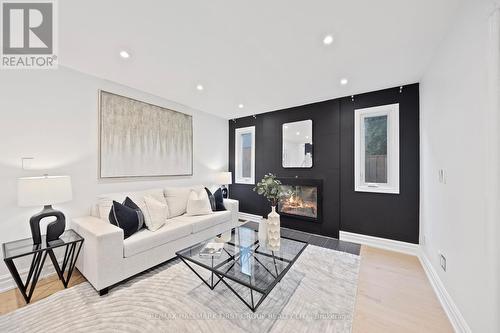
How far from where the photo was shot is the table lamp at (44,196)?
1710mm

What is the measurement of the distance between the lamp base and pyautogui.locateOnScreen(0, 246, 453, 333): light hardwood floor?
54 centimetres

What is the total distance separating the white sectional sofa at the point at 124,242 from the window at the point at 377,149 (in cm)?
266

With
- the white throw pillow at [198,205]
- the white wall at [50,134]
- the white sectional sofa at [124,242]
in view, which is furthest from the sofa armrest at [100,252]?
the white throw pillow at [198,205]

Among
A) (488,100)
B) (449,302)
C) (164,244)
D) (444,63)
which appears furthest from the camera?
(164,244)

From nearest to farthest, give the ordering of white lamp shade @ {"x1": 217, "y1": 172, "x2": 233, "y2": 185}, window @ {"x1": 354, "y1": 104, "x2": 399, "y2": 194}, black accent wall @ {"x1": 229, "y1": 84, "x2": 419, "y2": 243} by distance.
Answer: black accent wall @ {"x1": 229, "y1": 84, "x2": 419, "y2": 243} → window @ {"x1": 354, "y1": 104, "x2": 399, "y2": 194} → white lamp shade @ {"x1": 217, "y1": 172, "x2": 233, "y2": 185}

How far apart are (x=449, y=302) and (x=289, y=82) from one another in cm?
292


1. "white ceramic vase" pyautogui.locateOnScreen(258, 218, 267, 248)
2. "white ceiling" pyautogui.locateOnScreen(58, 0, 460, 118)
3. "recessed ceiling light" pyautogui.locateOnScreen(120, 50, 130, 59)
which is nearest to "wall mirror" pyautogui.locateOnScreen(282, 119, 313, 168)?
"white ceiling" pyautogui.locateOnScreen(58, 0, 460, 118)

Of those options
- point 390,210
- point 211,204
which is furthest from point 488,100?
point 211,204

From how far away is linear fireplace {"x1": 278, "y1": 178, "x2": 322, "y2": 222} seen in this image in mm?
3438

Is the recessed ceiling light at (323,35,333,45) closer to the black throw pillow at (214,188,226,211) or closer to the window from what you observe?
the window

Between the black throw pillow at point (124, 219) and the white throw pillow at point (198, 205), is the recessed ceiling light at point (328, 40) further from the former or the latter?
the black throw pillow at point (124, 219)

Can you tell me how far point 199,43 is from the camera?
1857mm

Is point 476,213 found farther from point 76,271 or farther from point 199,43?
point 76,271

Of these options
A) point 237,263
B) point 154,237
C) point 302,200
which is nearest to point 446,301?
point 237,263
